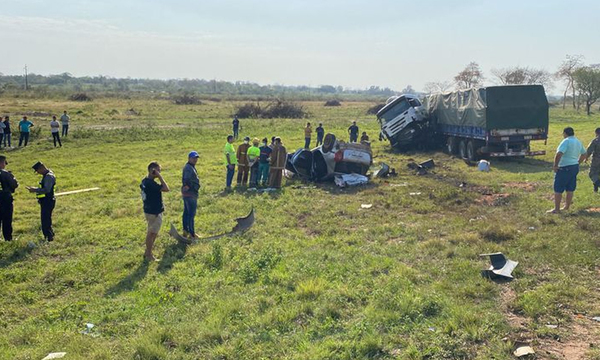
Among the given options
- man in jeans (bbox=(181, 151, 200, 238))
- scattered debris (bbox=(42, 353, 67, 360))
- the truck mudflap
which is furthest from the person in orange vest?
scattered debris (bbox=(42, 353, 67, 360))

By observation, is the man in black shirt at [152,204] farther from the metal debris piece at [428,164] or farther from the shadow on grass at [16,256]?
the metal debris piece at [428,164]

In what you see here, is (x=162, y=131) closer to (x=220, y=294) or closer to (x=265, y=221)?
(x=265, y=221)

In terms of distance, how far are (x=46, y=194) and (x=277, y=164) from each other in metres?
6.50

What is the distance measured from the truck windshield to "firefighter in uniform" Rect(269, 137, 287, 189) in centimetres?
977

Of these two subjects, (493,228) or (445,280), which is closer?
(445,280)

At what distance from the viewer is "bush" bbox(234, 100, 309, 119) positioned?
48562mm

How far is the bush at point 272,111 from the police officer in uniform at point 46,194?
39.2 meters

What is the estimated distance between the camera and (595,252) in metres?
7.24

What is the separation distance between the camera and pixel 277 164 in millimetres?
14219

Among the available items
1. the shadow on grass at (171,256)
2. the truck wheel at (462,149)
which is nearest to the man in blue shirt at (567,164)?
the shadow on grass at (171,256)

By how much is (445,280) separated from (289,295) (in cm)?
207

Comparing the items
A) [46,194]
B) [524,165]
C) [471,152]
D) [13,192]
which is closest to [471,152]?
[471,152]

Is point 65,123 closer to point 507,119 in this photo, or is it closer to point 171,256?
point 171,256

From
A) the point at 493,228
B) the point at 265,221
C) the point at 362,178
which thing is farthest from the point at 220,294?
the point at 362,178
